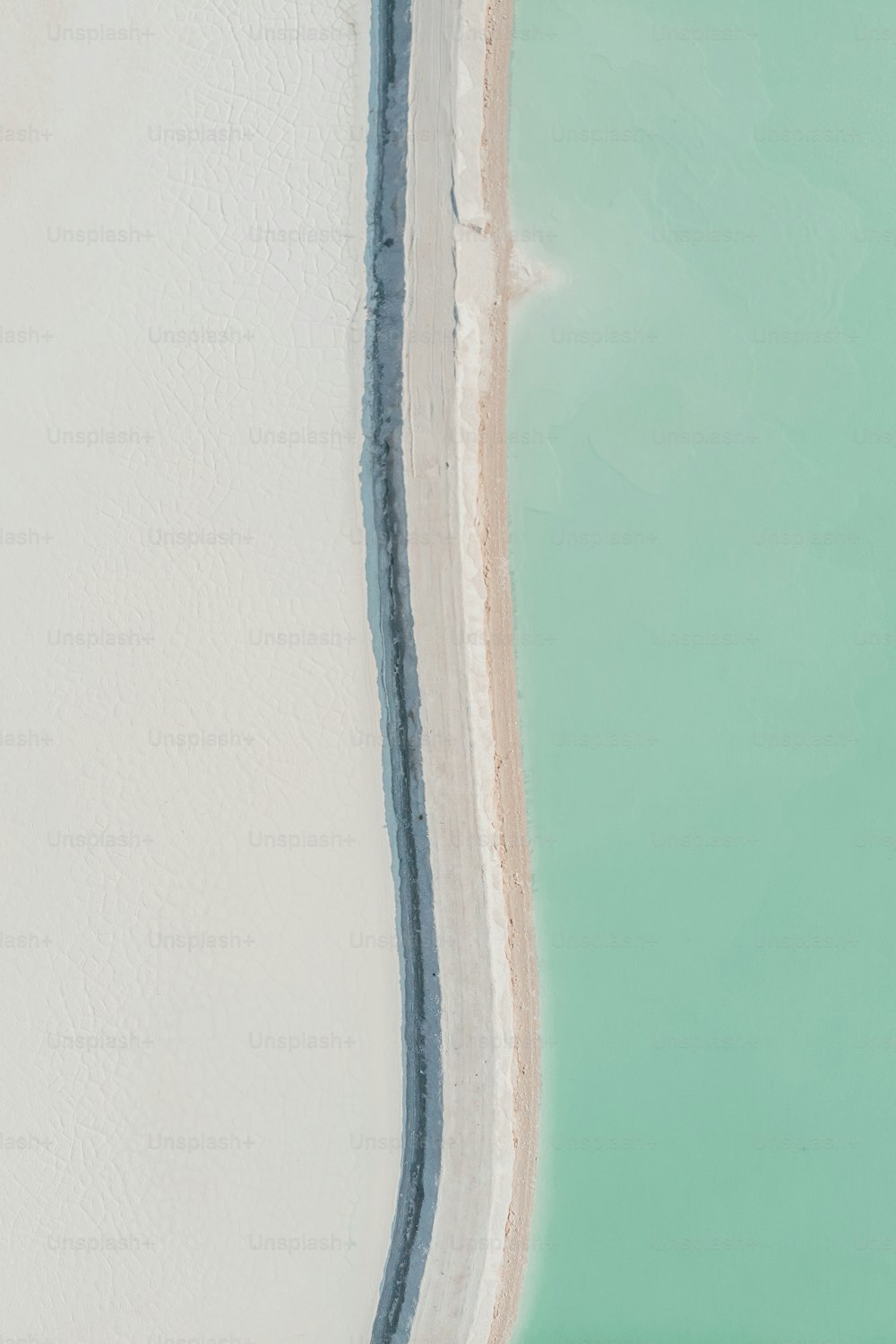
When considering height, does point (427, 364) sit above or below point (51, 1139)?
above

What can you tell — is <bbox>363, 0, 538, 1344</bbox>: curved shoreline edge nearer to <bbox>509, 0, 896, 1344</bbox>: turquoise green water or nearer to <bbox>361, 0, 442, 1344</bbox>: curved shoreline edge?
A: <bbox>361, 0, 442, 1344</bbox>: curved shoreline edge

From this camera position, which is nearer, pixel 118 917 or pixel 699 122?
pixel 118 917

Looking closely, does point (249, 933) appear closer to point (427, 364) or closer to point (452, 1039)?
point (452, 1039)

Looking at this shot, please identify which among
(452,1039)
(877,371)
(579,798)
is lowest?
(452,1039)

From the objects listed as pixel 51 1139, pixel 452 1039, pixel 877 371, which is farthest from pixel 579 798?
pixel 51 1139

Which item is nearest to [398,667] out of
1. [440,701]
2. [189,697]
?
[440,701]
